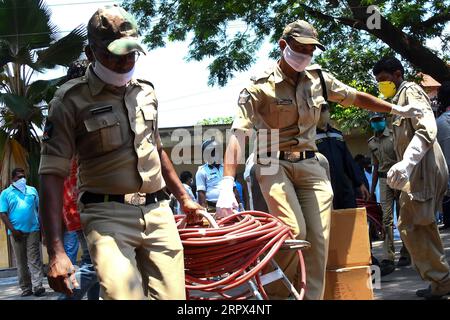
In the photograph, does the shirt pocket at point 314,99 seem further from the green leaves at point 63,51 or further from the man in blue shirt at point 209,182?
the green leaves at point 63,51

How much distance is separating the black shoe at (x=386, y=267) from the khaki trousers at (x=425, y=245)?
6.26 ft

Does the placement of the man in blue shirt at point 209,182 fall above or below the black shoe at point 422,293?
above

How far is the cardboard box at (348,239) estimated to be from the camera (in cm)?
582

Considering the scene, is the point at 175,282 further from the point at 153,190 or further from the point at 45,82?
the point at 45,82

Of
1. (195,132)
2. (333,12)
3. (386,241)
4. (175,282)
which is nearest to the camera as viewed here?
(175,282)

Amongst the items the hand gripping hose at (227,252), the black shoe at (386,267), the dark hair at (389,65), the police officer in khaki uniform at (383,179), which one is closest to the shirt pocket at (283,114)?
the hand gripping hose at (227,252)

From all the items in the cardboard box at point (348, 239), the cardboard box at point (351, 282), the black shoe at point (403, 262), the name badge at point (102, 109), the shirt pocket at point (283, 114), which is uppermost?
the shirt pocket at point (283, 114)

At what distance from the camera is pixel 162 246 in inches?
153

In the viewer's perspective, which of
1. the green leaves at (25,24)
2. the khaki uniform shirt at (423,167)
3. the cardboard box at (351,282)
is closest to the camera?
the cardboard box at (351,282)

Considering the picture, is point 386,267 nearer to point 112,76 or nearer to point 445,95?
point 445,95

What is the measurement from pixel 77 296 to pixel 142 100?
7.73 feet

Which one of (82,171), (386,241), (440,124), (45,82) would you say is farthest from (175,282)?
(45,82)

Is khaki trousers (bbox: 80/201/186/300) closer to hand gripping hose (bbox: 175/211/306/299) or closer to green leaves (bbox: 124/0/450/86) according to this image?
hand gripping hose (bbox: 175/211/306/299)
